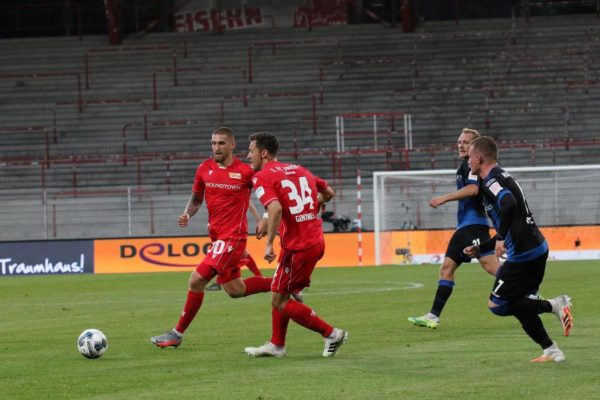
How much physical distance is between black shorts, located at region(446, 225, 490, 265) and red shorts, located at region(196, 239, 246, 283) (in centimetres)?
291

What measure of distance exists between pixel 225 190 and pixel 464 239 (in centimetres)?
318

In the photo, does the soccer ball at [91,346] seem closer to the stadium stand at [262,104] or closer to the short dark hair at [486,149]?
the short dark hair at [486,149]

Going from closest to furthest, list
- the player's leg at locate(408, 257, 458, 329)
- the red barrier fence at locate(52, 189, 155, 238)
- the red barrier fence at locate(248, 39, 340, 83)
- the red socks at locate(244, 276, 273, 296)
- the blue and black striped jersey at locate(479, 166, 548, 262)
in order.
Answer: the blue and black striped jersey at locate(479, 166, 548, 262) < the red socks at locate(244, 276, 273, 296) < the player's leg at locate(408, 257, 458, 329) < the red barrier fence at locate(52, 189, 155, 238) < the red barrier fence at locate(248, 39, 340, 83)

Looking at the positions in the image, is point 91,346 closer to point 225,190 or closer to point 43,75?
point 225,190

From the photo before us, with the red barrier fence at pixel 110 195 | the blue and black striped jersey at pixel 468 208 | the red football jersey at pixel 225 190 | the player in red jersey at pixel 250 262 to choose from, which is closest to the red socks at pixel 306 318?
the red football jersey at pixel 225 190

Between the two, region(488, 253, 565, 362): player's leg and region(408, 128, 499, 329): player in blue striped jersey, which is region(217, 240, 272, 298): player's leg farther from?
region(488, 253, 565, 362): player's leg

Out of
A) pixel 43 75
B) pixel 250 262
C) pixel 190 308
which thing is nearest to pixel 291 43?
pixel 43 75

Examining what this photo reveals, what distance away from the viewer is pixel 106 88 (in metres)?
44.8

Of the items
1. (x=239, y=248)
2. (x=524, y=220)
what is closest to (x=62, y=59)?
(x=239, y=248)

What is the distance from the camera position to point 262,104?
42625 mm

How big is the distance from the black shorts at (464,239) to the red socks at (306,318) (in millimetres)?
3933

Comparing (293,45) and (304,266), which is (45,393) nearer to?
(304,266)

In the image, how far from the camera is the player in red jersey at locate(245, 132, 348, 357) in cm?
1126

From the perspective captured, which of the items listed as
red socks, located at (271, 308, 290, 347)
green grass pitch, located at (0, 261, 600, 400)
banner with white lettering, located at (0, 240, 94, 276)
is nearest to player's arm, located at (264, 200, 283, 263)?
red socks, located at (271, 308, 290, 347)
